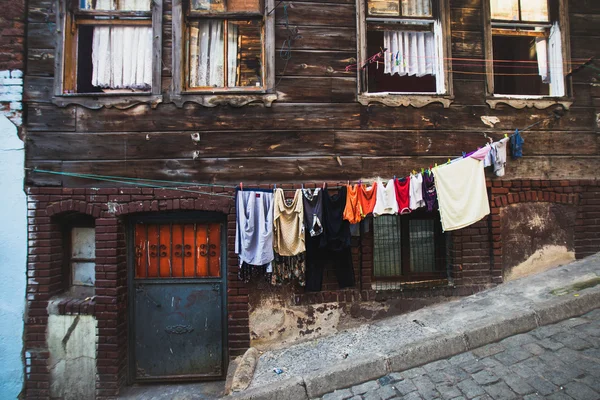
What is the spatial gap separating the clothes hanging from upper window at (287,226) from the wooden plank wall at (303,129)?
1.78ft

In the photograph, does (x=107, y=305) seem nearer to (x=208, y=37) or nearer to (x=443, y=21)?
(x=208, y=37)

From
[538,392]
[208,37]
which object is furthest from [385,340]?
[208,37]

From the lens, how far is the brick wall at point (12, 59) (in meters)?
4.80

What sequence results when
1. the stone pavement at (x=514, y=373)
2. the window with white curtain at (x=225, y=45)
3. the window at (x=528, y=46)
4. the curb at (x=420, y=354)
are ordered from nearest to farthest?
the stone pavement at (x=514, y=373) < the curb at (x=420, y=354) < the window with white curtain at (x=225, y=45) < the window at (x=528, y=46)

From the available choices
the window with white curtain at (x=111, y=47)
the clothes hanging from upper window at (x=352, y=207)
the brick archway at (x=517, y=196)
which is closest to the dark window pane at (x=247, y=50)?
the window with white curtain at (x=111, y=47)

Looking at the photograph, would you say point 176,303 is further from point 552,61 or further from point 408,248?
point 552,61

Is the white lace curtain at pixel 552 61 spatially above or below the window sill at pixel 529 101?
above

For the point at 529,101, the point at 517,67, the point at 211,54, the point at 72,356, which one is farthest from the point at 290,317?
the point at 517,67

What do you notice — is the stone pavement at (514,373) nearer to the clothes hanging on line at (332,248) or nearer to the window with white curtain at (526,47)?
the clothes hanging on line at (332,248)

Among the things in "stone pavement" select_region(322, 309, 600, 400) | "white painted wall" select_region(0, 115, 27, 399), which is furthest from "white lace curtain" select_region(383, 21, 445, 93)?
"white painted wall" select_region(0, 115, 27, 399)

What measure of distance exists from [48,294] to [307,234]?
3.64 m

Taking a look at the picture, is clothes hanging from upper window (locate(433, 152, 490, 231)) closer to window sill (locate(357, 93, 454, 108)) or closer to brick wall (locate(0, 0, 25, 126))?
window sill (locate(357, 93, 454, 108))

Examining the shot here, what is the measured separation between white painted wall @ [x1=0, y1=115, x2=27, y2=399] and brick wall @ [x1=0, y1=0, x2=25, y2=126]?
0.19m

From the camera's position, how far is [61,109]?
4.88 m
